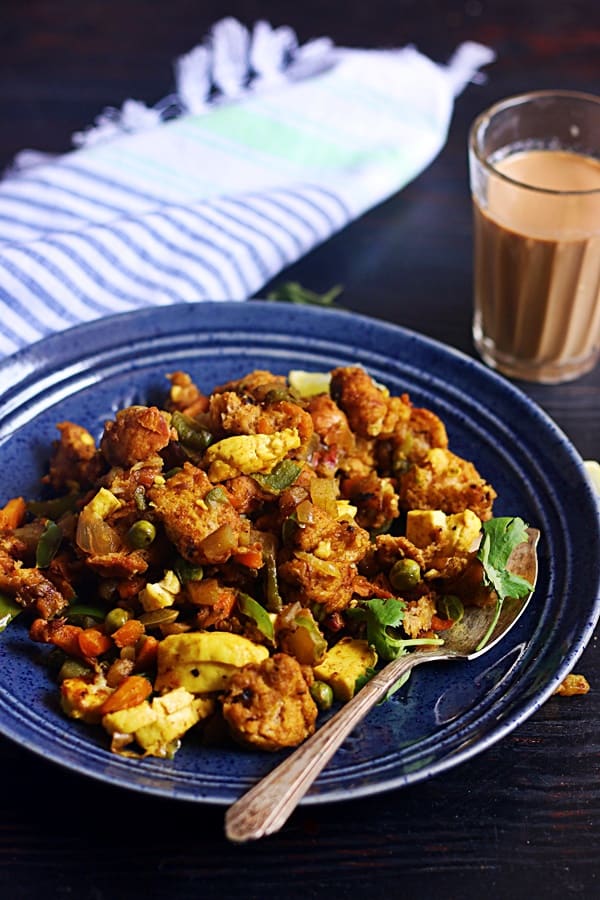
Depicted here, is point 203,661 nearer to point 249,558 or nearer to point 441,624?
point 249,558

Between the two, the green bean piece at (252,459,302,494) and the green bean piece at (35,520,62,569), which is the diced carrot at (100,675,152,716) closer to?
the green bean piece at (35,520,62,569)

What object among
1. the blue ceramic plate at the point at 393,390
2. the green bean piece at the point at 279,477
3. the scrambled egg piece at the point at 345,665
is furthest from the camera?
the green bean piece at the point at 279,477

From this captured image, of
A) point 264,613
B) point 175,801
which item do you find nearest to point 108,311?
point 264,613

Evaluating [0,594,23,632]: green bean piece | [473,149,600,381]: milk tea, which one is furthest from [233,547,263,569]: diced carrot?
[473,149,600,381]: milk tea

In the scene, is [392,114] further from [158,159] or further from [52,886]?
[52,886]

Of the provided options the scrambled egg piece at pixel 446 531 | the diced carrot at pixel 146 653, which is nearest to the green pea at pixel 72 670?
the diced carrot at pixel 146 653

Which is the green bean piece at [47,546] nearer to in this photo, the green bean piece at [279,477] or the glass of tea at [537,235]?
the green bean piece at [279,477]

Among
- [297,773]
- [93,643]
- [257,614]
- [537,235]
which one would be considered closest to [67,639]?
[93,643]
